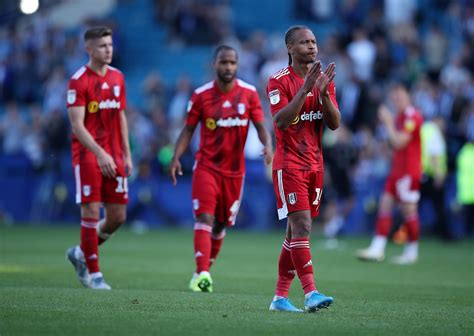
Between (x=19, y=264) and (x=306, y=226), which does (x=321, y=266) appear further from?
(x=306, y=226)

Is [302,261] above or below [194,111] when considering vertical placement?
below

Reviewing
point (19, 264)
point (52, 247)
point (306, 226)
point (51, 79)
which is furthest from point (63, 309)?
point (51, 79)

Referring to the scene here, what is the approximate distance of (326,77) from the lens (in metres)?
9.22

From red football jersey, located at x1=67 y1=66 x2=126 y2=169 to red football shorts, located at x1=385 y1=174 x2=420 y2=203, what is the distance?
6.80 meters

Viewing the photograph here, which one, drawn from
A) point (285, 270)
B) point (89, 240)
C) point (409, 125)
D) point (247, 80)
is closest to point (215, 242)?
point (89, 240)

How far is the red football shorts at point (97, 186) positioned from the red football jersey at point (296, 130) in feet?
10.2

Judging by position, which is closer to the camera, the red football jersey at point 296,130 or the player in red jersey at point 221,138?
the red football jersey at point 296,130

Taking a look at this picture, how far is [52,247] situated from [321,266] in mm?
5499

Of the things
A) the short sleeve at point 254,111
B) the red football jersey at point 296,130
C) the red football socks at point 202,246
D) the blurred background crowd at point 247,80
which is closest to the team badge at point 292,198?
the red football jersey at point 296,130

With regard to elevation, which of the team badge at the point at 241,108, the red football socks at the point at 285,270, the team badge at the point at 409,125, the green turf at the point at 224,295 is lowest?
the green turf at the point at 224,295

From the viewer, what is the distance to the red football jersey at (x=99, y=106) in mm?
12297

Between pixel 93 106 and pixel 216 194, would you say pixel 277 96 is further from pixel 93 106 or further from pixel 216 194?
pixel 93 106

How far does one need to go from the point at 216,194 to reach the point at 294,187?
2.89m

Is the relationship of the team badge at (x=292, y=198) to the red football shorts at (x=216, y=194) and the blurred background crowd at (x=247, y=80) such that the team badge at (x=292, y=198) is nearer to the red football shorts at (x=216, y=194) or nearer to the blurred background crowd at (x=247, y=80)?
the red football shorts at (x=216, y=194)
